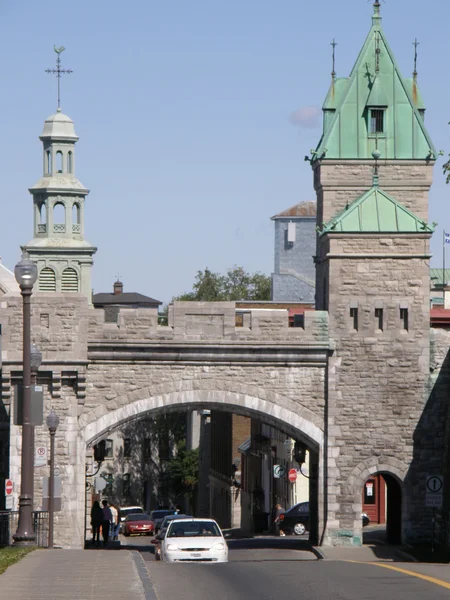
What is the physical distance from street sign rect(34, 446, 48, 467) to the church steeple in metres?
30.4

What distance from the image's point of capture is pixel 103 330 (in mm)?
36219

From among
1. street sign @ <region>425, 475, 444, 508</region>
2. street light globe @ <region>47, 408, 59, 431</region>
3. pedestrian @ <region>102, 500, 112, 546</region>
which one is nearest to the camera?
street light globe @ <region>47, 408, 59, 431</region>

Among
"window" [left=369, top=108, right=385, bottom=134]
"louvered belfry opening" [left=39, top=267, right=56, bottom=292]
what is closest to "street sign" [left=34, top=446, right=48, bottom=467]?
"window" [left=369, top=108, right=385, bottom=134]

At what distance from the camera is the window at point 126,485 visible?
91.5 m

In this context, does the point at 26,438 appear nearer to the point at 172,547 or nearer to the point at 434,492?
the point at 172,547

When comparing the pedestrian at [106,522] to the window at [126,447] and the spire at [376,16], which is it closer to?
the spire at [376,16]

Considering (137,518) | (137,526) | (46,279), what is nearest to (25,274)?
(137,526)

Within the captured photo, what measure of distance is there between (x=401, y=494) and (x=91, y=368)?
349 inches

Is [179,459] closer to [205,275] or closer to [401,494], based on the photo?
[205,275]

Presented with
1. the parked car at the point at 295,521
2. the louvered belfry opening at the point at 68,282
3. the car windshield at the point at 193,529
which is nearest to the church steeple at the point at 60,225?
the louvered belfry opening at the point at 68,282

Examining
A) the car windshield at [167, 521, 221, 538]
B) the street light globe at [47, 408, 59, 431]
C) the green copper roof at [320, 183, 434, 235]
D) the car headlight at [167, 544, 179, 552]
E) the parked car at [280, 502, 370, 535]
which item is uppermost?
the green copper roof at [320, 183, 434, 235]

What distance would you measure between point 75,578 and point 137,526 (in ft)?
137

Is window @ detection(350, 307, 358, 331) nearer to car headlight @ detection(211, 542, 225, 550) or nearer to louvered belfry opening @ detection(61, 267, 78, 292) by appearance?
car headlight @ detection(211, 542, 225, 550)

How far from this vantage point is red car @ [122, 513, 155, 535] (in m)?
59.3
